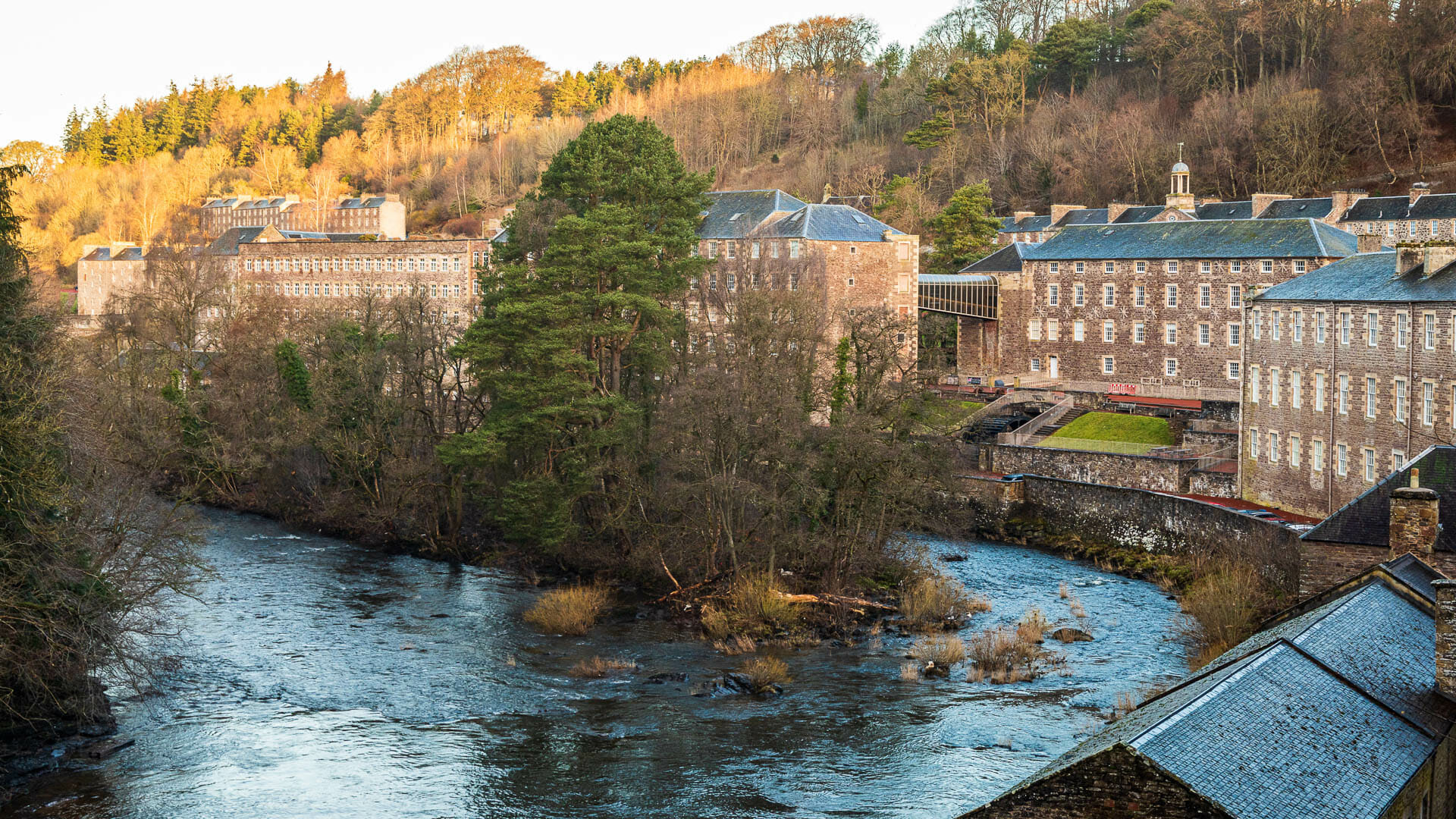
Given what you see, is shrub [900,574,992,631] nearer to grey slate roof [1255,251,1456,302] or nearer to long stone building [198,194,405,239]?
grey slate roof [1255,251,1456,302]

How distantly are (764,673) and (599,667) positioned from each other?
337 cm

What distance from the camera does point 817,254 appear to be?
187ft

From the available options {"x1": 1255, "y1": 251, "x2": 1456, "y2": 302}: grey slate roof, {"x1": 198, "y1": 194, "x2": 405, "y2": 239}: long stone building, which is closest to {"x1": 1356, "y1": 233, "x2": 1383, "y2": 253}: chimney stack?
{"x1": 1255, "y1": 251, "x2": 1456, "y2": 302}: grey slate roof

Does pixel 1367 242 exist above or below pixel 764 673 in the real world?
above

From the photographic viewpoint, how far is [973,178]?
8969 cm

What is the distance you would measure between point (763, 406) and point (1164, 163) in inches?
2212

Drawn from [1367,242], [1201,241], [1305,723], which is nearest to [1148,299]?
[1201,241]

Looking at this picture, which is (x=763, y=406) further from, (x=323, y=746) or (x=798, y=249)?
(x=798, y=249)

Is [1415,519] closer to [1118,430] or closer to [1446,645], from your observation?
[1446,645]

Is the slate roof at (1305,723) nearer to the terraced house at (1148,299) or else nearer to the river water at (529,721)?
the river water at (529,721)

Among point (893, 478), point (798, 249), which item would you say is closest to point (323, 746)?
point (893, 478)

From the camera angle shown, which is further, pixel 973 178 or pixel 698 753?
pixel 973 178

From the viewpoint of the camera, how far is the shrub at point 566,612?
96.2ft

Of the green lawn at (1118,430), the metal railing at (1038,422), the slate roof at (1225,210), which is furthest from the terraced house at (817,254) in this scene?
the slate roof at (1225,210)
